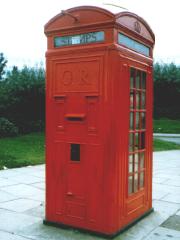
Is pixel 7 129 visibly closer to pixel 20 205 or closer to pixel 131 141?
pixel 20 205

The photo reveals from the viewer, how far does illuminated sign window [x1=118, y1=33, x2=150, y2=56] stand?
479 centimetres

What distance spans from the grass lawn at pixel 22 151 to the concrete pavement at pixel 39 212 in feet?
4.02

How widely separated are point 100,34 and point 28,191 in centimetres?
378

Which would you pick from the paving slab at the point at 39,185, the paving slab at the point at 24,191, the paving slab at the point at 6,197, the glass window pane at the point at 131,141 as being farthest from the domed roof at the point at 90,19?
the paving slab at the point at 39,185

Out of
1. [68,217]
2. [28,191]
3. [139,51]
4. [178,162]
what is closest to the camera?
[68,217]

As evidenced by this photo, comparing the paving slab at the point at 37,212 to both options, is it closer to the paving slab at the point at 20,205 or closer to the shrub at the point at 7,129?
the paving slab at the point at 20,205

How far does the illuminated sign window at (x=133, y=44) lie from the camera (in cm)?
479

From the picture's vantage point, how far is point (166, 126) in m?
33.0

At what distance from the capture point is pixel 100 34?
4.69 meters

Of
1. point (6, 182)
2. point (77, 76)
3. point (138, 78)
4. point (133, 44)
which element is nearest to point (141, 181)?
point (138, 78)

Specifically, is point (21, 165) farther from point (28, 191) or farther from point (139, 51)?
point (139, 51)

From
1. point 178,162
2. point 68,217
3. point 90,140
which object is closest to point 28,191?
point 68,217

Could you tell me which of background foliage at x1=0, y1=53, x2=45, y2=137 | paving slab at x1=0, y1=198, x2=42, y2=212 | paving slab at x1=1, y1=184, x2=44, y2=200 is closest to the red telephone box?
paving slab at x1=0, y1=198, x2=42, y2=212

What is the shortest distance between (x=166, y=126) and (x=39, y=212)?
28.2 meters
